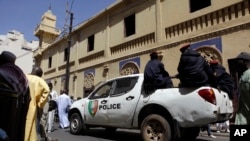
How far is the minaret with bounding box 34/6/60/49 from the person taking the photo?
26.5 metres

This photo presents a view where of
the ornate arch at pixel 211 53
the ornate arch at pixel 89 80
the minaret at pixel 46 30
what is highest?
the minaret at pixel 46 30

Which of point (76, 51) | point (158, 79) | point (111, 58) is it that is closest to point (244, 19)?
point (158, 79)

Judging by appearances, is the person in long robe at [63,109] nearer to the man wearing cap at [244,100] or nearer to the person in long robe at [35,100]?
the person in long robe at [35,100]

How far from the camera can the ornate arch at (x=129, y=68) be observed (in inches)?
493

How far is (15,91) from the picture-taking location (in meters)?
2.53

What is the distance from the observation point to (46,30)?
1042 inches

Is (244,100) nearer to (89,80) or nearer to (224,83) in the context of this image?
(224,83)

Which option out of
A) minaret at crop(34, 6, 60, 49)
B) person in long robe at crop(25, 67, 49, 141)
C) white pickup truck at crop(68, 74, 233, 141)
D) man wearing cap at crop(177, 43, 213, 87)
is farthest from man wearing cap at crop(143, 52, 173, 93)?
minaret at crop(34, 6, 60, 49)

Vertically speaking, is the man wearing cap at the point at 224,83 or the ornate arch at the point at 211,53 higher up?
the ornate arch at the point at 211,53

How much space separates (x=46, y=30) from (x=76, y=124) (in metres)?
20.7

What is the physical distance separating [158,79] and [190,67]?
88cm

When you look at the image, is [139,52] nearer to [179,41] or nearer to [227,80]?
[179,41]

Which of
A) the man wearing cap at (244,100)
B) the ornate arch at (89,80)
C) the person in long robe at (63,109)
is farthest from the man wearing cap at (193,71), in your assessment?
the ornate arch at (89,80)

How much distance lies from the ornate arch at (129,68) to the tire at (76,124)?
17.0ft
